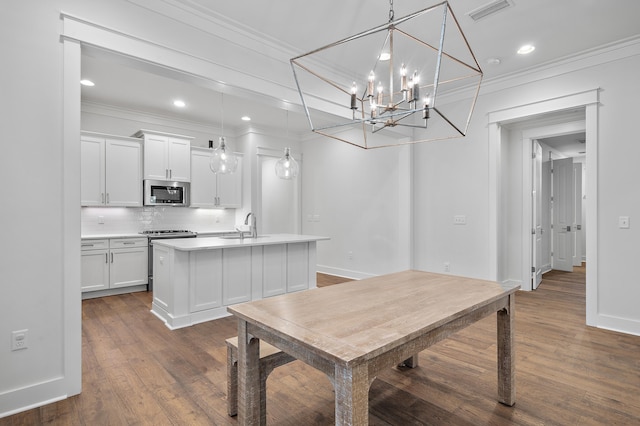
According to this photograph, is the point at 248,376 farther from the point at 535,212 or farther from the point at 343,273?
the point at 535,212

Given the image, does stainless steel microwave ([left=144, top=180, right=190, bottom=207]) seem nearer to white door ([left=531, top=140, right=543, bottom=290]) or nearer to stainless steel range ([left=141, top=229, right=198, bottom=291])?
stainless steel range ([left=141, top=229, right=198, bottom=291])

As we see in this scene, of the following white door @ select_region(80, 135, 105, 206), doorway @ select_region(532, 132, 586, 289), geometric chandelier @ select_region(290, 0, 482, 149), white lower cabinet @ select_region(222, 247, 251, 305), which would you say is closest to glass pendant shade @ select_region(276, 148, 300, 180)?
geometric chandelier @ select_region(290, 0, 482, 149)

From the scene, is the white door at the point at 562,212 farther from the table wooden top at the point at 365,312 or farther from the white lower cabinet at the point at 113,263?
the white lower cabinet at the point at 113,263

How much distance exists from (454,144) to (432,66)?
125 centimetres

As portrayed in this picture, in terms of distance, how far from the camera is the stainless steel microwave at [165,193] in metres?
5.49

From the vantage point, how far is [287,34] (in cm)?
321

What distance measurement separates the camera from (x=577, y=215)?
7238 mm

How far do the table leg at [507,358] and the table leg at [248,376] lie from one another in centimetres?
152

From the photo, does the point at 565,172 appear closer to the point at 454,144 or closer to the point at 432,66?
the point at 454,144

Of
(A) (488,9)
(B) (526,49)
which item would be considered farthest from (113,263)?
(B) (526,49)

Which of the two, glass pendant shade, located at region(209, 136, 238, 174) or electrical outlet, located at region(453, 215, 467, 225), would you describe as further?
electrical outlet, located at region(453, 215, 467, 225)

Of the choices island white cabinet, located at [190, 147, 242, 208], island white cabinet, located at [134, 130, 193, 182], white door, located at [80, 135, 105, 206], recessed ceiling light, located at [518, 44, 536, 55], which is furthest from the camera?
island white cabinet, located at [190, 147, 242, 208]

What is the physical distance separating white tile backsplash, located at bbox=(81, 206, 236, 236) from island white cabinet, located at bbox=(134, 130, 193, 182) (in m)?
0.69

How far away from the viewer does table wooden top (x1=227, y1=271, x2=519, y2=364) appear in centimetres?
121
